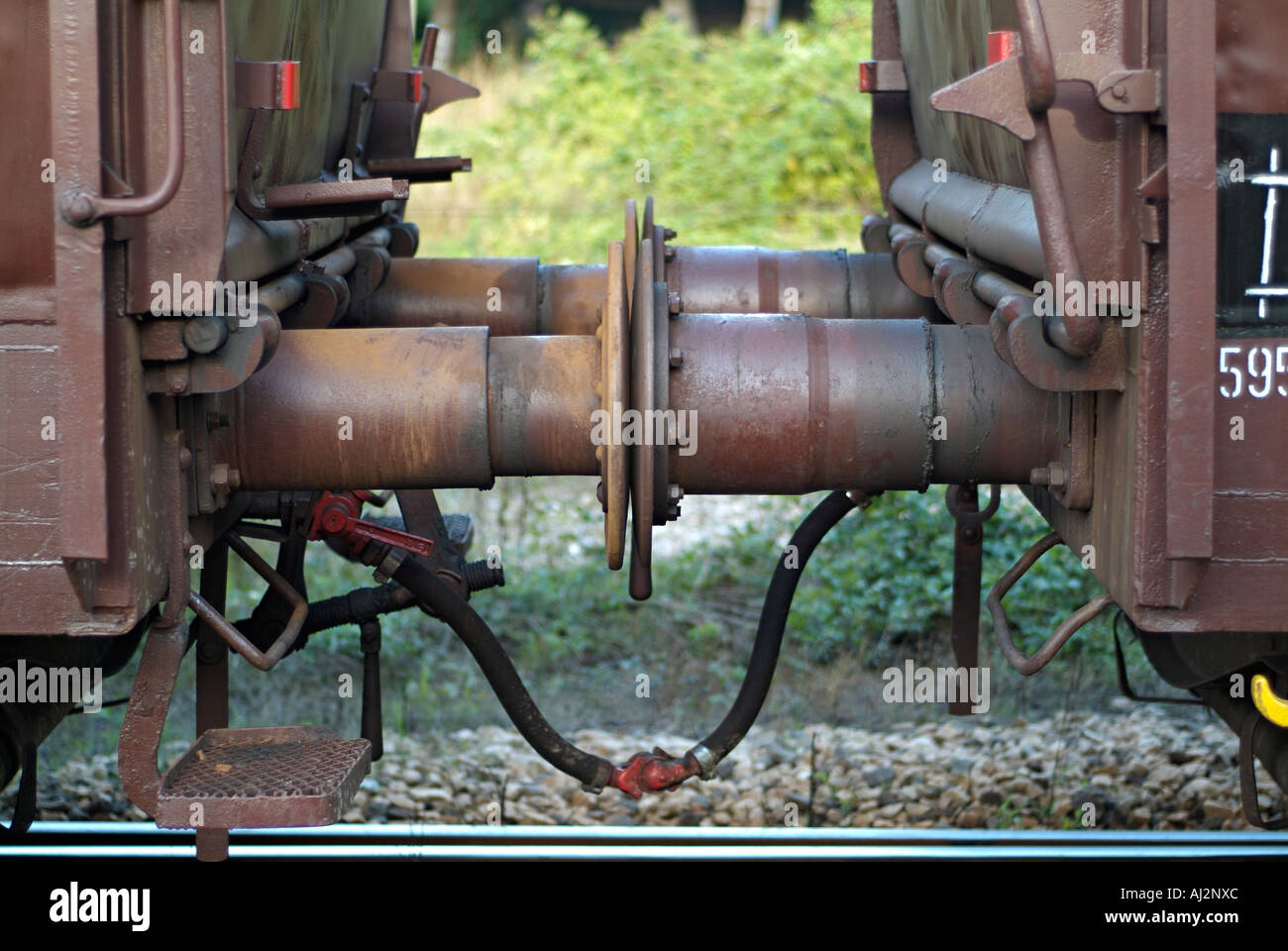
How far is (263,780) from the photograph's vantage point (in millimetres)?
2533

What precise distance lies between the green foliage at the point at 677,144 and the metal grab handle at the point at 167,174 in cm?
771

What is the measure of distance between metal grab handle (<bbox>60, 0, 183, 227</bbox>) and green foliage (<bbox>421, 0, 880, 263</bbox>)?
7715 mm

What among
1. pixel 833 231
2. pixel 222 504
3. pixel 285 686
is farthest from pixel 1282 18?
pixel 833 231

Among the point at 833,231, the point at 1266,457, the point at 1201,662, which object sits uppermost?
the point at 833,231

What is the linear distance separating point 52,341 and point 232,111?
1.61 feet

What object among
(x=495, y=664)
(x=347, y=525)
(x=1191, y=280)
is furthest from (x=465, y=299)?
(x=1191, y=280)

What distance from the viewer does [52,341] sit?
2.25m

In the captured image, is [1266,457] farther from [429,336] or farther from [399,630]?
[399,630]

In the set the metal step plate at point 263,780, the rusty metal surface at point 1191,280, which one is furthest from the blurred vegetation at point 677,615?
the rusty metal surface at point 1191,280

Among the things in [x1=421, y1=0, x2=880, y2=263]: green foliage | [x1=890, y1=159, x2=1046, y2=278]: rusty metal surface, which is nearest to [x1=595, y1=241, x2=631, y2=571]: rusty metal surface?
[x1=890, y1=159, x2=1046, y2=278]: rusty metal surface

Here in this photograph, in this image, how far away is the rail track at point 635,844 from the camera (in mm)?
3816

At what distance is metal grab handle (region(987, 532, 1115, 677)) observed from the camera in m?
2.55

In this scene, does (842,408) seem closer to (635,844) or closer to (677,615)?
(635,844)

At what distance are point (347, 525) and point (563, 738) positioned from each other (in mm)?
732
